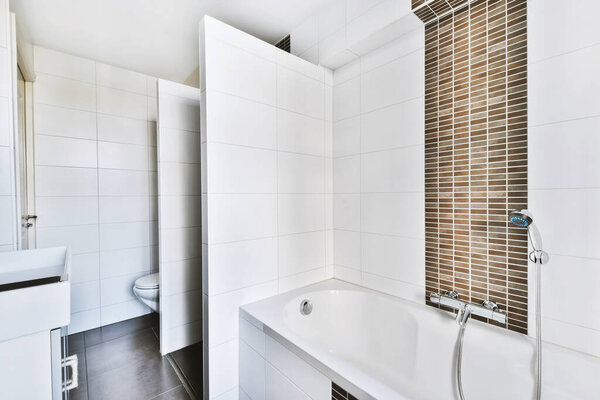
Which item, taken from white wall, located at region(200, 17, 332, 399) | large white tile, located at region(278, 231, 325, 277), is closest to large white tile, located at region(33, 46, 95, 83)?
white wall, located at region(200, 17, 332, 399)

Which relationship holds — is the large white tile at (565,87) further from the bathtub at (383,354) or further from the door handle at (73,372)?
the door handle at (73,372)

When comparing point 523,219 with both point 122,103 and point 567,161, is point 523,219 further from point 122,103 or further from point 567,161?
point 122,103

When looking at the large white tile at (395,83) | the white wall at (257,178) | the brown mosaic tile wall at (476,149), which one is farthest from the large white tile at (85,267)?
the brown mosaic tile wall at (476,149)

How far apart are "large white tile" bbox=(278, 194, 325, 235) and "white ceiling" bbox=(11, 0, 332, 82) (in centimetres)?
137

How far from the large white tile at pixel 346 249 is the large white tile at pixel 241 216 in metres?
0.57

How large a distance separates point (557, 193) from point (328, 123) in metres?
1.41

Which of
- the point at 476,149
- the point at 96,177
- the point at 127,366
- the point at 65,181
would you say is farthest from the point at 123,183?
the point at 476,149

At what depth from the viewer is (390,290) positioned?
173 cm

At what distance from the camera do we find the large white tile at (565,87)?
41.4 inches

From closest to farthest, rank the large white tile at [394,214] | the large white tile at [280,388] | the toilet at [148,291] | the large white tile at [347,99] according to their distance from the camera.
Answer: the large white tile at [280,388] → the large white tile at [394,214] → the large white tile at [347,99] → the toilet at [148,291]

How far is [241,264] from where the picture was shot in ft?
5.26

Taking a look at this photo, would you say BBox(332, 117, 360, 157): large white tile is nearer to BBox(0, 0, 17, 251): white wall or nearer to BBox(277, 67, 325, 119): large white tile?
BBox(277, 67, 325, 119): large white tile

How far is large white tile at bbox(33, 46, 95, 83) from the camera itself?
2354 mm

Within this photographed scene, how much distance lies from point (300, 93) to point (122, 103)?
2017mm
